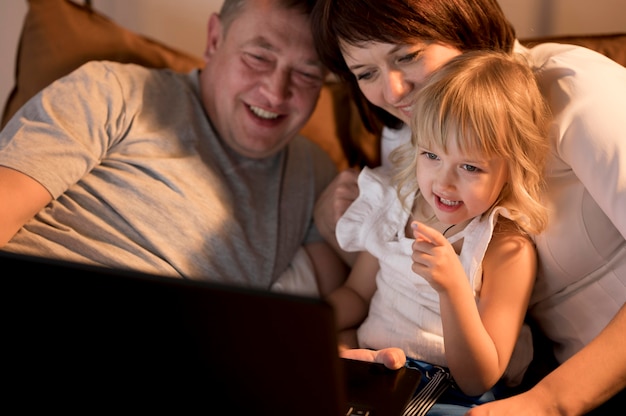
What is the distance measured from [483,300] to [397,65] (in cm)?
46

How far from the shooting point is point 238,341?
2.53 feet

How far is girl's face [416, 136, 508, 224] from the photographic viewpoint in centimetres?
120

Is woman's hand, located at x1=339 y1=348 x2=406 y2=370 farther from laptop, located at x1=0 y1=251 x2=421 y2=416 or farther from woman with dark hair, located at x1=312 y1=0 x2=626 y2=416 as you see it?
laptop, located at x1=0 y1=251 x2=421 y2=416

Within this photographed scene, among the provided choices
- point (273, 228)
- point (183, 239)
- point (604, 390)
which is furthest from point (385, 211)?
point (604, 390)

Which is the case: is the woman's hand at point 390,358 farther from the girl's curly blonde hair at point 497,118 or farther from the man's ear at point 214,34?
the man's ear at point 214,34

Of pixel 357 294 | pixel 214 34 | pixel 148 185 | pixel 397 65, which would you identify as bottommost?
pixel 357 294

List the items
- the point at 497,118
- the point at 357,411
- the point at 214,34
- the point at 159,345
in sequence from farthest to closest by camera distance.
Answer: the point at 214,34 < the point at 497,118 < the point at 357,411 < the point at 159,345

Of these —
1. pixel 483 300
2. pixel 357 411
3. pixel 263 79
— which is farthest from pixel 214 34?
pixel 357 411

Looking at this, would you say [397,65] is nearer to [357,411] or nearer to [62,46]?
[357,411]

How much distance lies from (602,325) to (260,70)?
0.89 meters

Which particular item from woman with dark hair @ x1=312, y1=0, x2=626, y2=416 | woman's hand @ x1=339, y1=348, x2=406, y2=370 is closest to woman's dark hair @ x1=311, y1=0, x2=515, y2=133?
woman with dark hair @ x1=312, y1=0, x2=626, y2=416

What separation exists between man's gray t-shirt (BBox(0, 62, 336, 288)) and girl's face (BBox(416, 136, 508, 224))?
52 centimetres

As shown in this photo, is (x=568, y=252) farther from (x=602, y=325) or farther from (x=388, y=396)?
(x=388, y=396)

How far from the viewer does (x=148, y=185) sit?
158 cm
